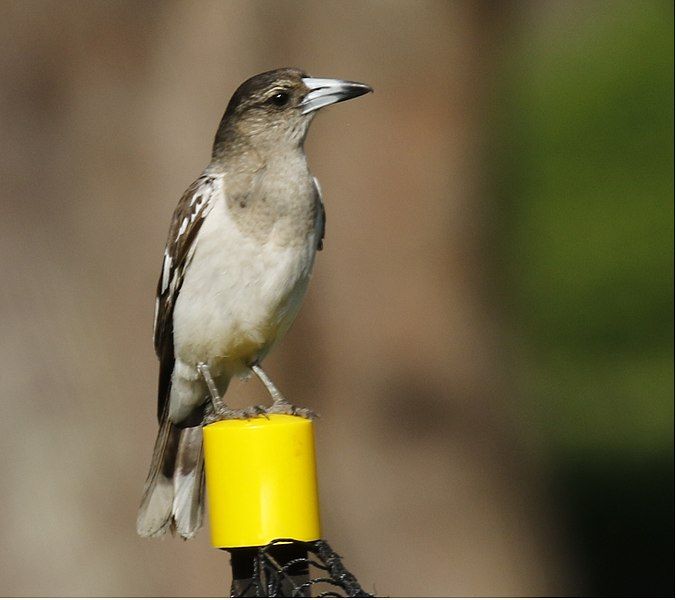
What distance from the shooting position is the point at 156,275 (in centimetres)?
761

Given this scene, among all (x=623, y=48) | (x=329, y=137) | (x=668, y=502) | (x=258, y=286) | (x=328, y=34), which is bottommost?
(x=668, y=502)

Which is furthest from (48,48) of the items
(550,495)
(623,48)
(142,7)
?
(623,48)

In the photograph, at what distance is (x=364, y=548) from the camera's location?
7699mm

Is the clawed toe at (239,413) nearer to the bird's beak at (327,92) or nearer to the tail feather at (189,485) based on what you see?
the tail feather at (189,485)

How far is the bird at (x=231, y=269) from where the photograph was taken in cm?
474

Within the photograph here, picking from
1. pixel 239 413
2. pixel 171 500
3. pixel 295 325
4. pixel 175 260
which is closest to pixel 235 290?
pixel 175 260

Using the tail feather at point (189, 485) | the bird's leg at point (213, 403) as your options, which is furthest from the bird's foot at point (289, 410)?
the tail feather at point (189, 485)

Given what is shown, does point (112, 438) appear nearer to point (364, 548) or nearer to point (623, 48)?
point (364, 548)

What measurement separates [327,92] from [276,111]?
235 mm

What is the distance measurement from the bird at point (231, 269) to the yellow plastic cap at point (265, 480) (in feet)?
3.21

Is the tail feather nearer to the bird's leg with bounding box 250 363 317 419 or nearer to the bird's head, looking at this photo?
the bird's leg with bounding box 250 363 317 419

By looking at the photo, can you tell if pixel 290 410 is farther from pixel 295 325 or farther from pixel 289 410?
pixel 295 325

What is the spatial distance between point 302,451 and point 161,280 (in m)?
1.80

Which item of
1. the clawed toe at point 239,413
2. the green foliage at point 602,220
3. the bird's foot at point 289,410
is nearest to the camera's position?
the clawed toe at point 239,413
